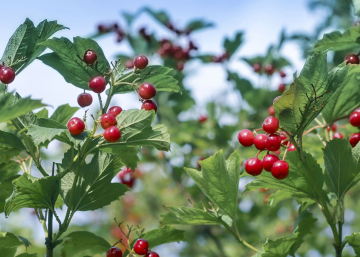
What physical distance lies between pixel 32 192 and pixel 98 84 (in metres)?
0.43

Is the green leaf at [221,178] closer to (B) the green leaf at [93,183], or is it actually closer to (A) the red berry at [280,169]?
(A) the red berry at [280,169]

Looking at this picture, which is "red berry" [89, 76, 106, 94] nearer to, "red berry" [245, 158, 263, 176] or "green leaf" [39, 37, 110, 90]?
"green leaf" [39, 37, 110, 90]

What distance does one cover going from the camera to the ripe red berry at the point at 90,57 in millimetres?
1534

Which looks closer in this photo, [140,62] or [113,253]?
[140,62]

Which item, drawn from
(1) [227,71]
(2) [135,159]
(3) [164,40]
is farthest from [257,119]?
(2) [135,159]

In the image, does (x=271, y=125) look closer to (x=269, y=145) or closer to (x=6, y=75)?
(x=269, y=145)

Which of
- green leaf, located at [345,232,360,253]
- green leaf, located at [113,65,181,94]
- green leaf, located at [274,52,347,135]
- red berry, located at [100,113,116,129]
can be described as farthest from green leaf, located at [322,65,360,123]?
red berry, located at [100,113,116,129]

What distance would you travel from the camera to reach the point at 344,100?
181 cm

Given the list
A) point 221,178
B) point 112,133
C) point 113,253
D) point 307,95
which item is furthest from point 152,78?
point 113,253

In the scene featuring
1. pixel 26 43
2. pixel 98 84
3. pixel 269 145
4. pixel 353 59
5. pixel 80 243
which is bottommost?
pixel 80 243

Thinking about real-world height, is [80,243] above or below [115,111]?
below

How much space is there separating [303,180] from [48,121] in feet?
3.03

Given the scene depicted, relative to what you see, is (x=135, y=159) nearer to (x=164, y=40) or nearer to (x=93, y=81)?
(x=93, y=81)

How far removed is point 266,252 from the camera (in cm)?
152
